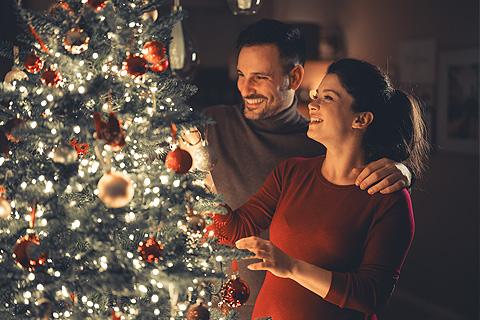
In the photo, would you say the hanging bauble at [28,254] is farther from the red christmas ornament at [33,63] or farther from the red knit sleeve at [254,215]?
the red knit sleeve at [254,215]

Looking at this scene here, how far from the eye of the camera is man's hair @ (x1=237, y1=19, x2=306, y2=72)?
8.14ft

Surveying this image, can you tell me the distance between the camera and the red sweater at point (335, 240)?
182 centimetres

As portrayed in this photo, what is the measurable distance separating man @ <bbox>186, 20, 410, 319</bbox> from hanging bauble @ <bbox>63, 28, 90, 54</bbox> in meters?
0.84

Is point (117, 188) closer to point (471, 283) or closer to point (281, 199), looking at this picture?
point (281, 199)

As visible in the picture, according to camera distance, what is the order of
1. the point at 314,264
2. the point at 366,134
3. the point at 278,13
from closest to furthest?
the point at 314,264 → the point at 366,134 → the point at 278,13

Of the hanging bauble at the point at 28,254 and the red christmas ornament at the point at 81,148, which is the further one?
the red christmas ornament at the point at 81,148

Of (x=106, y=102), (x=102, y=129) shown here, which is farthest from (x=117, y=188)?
(x=106, y=102)

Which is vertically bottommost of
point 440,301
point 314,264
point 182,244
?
point 440,301

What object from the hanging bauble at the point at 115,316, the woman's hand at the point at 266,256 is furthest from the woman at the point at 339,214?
the hanging bauble at the point at 115,316

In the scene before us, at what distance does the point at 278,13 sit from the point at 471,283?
3400mm

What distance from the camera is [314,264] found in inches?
75.8

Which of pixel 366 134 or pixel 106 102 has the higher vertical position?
pixel 106 102

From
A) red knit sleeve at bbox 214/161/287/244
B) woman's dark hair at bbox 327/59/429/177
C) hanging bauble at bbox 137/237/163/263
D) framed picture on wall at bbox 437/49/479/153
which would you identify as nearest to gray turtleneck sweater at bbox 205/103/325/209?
red knit sleeve at bbox 214/161/287/244

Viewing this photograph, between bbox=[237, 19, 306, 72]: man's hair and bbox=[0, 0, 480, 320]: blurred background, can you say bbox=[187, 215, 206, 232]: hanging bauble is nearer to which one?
bbox=[237, 19, 306, 72]: man's hair
